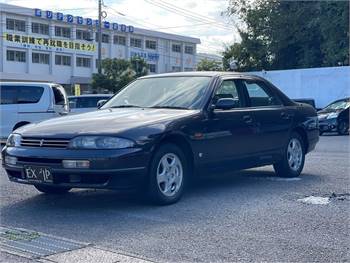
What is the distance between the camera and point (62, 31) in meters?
64.8

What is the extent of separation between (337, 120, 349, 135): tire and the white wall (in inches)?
209

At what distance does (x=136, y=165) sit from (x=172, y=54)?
74518 mm

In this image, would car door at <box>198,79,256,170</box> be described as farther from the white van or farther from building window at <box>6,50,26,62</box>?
building window at <box>6,50,26,62</box>

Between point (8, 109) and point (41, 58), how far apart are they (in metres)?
47.8

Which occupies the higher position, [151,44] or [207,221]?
[151,44]

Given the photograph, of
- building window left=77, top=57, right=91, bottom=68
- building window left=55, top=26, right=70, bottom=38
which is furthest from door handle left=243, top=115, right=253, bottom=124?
building window left=77, top=57, right=91, bottom=68

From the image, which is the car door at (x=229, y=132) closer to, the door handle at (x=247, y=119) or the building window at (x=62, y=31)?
the door handle at (x=247, y=119)

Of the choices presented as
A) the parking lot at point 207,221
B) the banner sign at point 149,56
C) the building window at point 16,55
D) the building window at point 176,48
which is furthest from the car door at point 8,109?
the building window at point 176,48

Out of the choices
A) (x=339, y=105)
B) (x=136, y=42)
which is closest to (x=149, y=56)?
(x=136, y=42)

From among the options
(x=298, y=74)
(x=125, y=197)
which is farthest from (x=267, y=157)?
(x=298, y=74)

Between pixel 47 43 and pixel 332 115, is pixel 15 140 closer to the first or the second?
pixel 332 115

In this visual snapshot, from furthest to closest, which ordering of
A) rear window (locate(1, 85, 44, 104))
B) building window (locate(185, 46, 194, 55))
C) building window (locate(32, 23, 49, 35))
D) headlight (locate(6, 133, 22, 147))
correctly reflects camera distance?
building window (locate(185, 46, 194, 55)) → building window (locate(32, 23, 49, 35)) → rear window (locate(1, 85, 44, 104)) → headlight (locate(6, 133, 22, 147))

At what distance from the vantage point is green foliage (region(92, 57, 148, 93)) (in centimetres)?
4584

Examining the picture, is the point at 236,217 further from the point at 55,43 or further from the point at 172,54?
the point at 172,54
